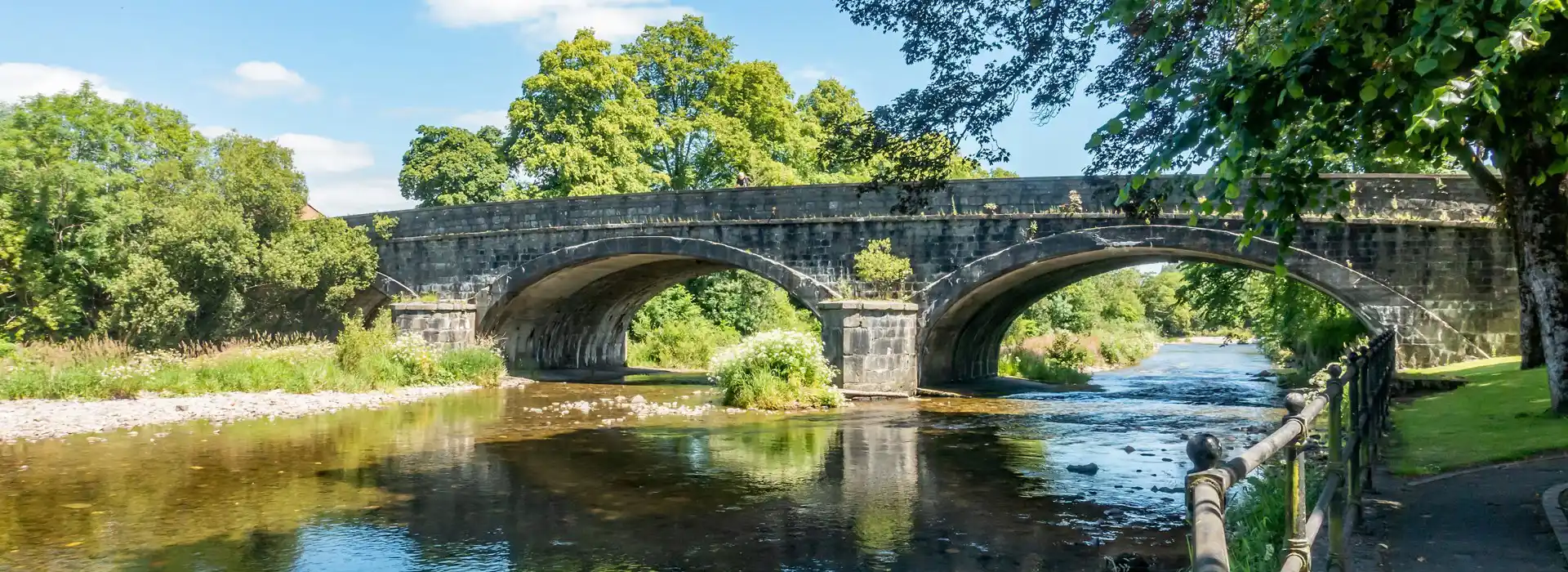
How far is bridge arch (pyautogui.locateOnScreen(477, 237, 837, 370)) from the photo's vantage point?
20781 mm

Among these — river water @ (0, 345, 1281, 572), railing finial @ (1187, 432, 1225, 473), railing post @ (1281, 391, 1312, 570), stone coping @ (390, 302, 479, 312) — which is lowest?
river water @ (0, 345, 1281, 572)

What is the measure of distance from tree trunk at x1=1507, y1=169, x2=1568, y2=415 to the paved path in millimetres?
2191

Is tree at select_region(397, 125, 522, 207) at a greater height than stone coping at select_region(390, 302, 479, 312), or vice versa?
tree at select_region(397, 125, 522, 207)

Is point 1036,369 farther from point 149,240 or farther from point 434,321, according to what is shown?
point 149,240

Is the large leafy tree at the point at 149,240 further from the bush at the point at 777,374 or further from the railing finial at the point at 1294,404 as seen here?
the railing finial at the point at 1294,404

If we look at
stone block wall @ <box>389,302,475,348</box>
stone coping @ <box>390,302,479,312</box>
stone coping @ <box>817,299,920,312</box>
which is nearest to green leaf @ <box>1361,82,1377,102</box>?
stone coping @ <box>817,299,920,312</box>

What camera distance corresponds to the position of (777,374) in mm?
17234

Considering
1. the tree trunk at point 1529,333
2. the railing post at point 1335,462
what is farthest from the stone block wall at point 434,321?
the railing post at point 1335,462

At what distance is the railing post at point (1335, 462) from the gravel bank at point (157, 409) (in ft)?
43.6

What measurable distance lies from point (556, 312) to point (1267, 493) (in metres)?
22.1

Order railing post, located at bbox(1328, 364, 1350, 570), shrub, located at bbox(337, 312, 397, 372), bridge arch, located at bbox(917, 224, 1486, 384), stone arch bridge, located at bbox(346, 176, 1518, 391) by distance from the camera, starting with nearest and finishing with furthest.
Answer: railing post, located at bbox(1328, 364, 1350, 570) → stone arch bridge, located at bbox(346, 176, 1518, 391) → bridge arch, located at bbox(917, 224, 1486, 384) → shrub, located at bbox(337, 312, 397, 372)

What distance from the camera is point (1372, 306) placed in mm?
15859

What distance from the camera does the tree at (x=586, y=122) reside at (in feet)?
99.9

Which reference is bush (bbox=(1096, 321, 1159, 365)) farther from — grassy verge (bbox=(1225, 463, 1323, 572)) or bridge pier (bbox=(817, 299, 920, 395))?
grassy verge (bbox=(1225, 463, 1323, 572))
